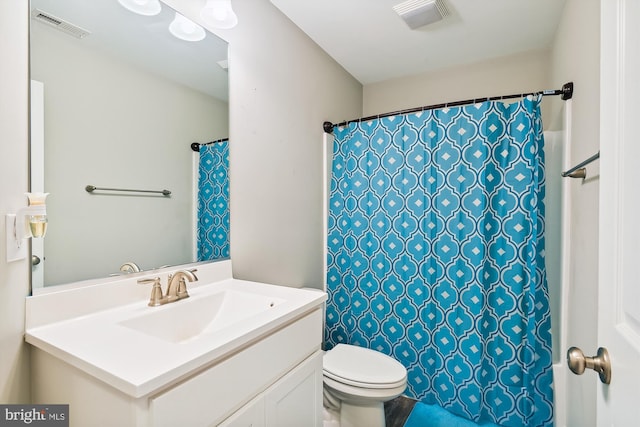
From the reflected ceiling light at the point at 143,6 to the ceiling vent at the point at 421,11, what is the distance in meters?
1.23

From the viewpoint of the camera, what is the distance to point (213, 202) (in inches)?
55.9

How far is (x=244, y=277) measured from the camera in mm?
1530

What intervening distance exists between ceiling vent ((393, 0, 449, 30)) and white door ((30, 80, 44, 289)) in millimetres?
1696

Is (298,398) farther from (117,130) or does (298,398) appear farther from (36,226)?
(117,130)

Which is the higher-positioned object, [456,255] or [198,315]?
[456,255]

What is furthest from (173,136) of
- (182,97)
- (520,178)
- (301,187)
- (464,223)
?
(520,178)

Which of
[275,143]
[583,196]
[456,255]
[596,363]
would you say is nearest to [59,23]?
[275,143]

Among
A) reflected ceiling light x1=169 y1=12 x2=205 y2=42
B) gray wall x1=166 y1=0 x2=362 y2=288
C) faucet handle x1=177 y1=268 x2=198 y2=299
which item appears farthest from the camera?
gray wall x1=166 y1=0 x2=362 y2=288

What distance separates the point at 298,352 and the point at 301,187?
1.14 metres

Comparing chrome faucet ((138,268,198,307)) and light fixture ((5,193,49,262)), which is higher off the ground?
light fixture ((5,193,49,262))

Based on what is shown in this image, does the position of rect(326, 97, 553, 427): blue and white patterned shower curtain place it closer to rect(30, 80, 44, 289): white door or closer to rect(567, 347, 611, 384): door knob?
rect(567, 347, 611, 384): door knob

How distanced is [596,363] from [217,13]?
169 centimetres

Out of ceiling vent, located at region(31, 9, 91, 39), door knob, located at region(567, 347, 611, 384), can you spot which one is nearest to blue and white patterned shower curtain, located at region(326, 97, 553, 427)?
door knob, located at region(567, 347, 611, 384)

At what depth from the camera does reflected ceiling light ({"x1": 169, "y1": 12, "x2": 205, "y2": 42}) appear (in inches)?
50.0
